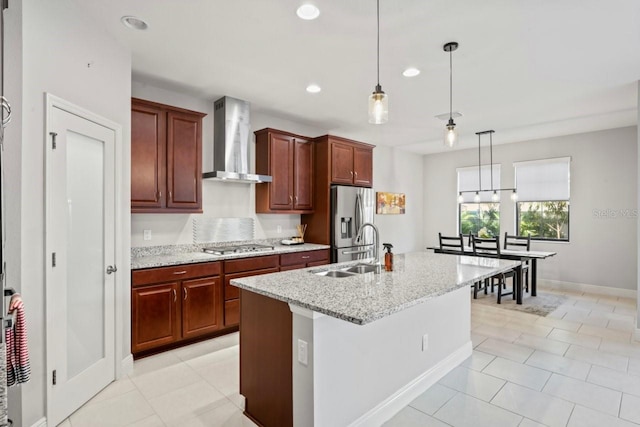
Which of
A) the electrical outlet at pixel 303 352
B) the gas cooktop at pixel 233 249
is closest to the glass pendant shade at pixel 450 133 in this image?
the electrical outlet at pixel 303 352

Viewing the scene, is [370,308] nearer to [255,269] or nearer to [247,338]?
[247,338]

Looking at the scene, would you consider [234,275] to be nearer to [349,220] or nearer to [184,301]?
[184,301]

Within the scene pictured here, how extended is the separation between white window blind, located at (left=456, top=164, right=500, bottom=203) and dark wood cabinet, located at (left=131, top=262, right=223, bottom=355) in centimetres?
564

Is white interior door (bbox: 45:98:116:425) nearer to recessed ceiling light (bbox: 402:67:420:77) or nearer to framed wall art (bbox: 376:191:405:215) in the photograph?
recessed ceiling light (bbox: 402:67:420:77)

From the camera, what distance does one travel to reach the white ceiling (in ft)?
7.61

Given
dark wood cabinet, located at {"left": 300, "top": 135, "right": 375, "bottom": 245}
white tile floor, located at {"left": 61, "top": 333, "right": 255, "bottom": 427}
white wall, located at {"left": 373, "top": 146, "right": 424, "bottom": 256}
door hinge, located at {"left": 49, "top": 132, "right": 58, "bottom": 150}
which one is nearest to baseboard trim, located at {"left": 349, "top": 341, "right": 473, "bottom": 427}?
white tile floor, located at {"left": 61, "top": 333, "right": 255, "bottom": 427}

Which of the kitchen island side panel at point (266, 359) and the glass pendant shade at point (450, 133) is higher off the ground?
the glass pendant shade at point (450, 133)

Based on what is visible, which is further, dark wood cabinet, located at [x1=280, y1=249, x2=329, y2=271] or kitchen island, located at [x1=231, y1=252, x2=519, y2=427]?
dark wood cabinet, located at [x1=280, y1=249, x2=329, y2=271]

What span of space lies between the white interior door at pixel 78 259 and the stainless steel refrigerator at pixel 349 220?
9.38ft

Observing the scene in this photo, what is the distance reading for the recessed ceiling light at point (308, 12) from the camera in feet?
7.45

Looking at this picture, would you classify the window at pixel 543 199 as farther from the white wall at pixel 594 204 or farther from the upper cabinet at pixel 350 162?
the upper cabinet at pixel 350 162

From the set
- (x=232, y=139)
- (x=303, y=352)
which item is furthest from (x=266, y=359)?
(x=232, y=139)

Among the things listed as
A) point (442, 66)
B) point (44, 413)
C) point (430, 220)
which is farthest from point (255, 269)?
point (430, 220)

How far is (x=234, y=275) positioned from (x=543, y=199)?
5.70 meters
